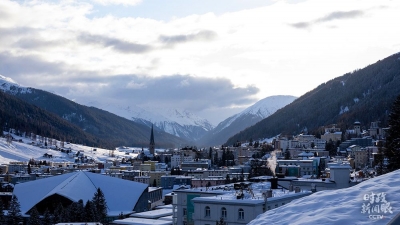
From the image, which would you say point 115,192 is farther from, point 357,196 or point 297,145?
point 297,145

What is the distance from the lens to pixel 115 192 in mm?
86000

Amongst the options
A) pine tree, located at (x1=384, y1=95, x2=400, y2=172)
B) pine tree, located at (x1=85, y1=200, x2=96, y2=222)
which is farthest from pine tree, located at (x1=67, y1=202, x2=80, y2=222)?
pine tree, located at (x1=384, y1=95, x2=400, y2=172)

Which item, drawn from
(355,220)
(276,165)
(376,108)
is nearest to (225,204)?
(355,220)

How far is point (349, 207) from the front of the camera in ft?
41.2

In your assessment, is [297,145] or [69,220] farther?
[297,145]

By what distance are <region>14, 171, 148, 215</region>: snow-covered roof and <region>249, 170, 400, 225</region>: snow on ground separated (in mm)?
65363

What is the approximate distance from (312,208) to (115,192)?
2958 inches

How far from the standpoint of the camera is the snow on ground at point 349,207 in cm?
1174

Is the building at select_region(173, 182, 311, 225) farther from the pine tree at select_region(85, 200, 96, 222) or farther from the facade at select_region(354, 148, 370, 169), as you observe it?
the facade at select_region(354, 148, 370, 169)

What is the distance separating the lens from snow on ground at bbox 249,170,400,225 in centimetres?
1174

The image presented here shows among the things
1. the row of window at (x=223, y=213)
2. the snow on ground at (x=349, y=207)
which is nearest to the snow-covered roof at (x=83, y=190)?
the row of window at (x=223, y=213)

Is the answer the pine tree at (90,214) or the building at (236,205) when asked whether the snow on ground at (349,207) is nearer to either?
the building at (236,205)

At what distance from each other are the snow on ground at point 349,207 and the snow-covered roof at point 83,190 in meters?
65.4

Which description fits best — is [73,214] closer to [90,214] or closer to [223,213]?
[90,214]
